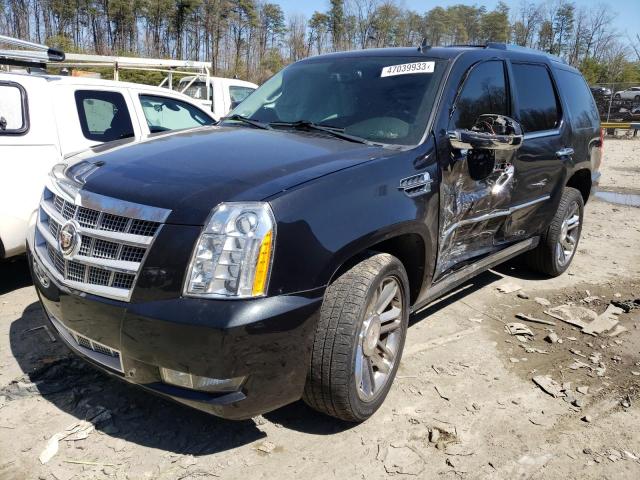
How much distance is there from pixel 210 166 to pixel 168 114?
4.17m

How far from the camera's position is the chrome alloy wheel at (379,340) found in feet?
9.18

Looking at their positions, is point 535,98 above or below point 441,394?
above

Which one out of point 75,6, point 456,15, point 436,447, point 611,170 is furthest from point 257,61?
point 436,447

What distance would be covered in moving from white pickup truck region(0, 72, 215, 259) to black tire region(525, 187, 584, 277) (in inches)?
151

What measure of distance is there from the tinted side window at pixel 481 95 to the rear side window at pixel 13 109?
11.4ft

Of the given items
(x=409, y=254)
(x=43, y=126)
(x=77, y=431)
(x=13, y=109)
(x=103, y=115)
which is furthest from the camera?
(x=103, y=115)

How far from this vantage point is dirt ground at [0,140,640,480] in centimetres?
261

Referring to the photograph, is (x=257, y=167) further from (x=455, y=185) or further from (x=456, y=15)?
(x=456, y=15)

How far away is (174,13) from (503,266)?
42880 millimetres

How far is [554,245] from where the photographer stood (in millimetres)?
5168

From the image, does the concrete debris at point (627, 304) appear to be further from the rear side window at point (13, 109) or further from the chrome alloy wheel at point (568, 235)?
the rear side window at point (13, 109)

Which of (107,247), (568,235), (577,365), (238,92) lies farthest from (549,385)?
(238,92)

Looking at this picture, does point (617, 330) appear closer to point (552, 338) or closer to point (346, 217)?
point (552, 338)

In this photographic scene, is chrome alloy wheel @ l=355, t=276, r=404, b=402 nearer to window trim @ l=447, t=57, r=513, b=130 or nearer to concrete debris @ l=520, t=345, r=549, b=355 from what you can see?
window trim @ l=447, t=57, r=513, b=130
